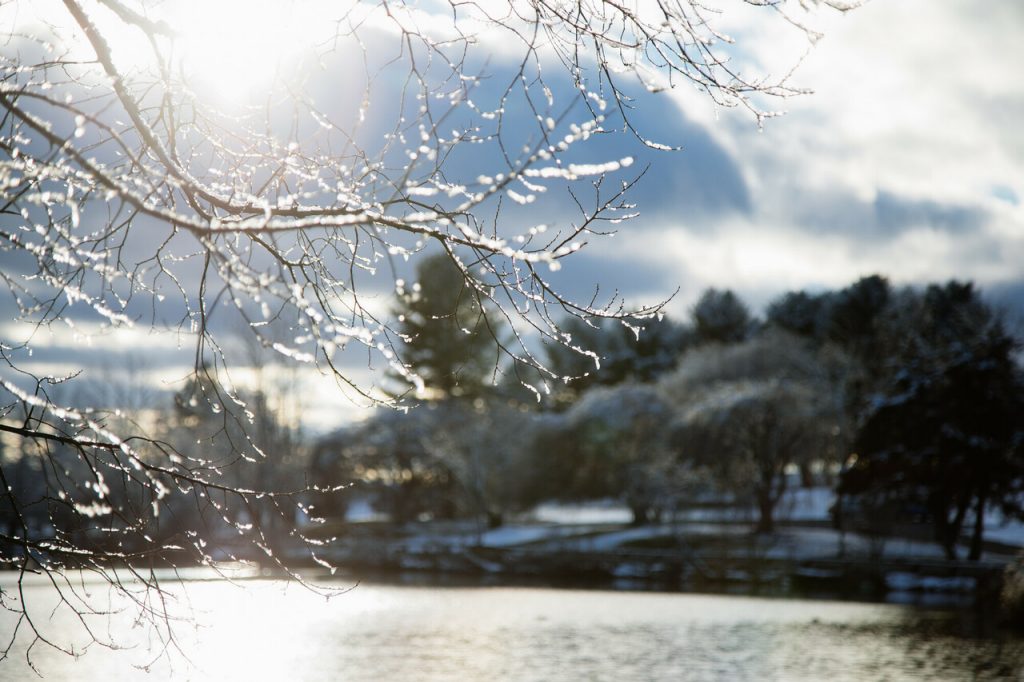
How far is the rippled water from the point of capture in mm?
14234

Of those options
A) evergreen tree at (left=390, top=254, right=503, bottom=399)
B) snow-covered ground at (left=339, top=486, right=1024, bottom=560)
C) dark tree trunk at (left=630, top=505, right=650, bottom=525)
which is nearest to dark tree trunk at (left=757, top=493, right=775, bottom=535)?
snow-covered ground at (left=339, top=486, right=1024, bottom=560)

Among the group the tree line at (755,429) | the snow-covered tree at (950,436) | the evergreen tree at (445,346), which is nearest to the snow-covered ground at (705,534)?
the tree line at (755,429)

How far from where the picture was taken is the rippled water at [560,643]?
46.7 feet

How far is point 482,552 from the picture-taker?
31.2 m

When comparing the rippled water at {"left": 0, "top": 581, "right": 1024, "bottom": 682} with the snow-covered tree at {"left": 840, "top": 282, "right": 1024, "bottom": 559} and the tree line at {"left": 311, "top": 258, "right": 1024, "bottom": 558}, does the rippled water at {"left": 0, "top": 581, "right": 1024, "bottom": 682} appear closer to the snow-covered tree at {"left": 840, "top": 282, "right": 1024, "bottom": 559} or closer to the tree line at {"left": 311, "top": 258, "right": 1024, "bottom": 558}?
the tree line at {"left": 311, "top": 258, "right": 1024, "bottom": 558}

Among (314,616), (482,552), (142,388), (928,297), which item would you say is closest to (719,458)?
(482,552)

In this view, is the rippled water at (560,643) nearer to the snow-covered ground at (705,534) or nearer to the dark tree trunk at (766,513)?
the snow-covered ground at (705,534)

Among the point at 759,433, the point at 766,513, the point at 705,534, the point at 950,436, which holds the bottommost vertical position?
the point at 705,534

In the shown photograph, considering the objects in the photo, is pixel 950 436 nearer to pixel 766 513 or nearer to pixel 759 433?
Result: pixel 766 513

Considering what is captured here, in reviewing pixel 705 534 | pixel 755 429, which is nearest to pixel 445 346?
pixel 755 429

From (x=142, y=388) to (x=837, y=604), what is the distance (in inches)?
1217

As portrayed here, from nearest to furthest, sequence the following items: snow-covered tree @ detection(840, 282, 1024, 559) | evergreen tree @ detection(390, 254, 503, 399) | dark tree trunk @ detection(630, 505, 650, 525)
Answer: snow-covered tree @ detection(840, 282, 1024, 559) → dark tree trunk @ detection(630, 505, 650, 525) → evergreen tree @ detection(390, 254, 503, 399)

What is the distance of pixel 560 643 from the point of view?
16797 millimetres

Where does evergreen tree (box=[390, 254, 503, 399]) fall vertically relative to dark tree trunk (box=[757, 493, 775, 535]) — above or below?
above
